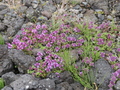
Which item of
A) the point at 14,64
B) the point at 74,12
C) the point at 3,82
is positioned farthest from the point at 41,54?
the point at 74,12

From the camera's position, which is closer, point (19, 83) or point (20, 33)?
point (19, 83)

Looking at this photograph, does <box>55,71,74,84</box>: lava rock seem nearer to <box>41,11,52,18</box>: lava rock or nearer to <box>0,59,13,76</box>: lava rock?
<box>0,59,13,76</box>: lava rock

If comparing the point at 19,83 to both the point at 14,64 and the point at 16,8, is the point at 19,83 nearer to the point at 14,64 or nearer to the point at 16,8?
the point at 14,64

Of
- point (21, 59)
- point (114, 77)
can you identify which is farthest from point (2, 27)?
point (114, 77)

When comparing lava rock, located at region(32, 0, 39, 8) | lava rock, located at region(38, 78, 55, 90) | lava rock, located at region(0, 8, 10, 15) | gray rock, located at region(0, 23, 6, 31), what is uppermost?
lava rock, located at region(32, 0, 39, 8)

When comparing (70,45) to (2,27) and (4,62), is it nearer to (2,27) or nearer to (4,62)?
(4,62)

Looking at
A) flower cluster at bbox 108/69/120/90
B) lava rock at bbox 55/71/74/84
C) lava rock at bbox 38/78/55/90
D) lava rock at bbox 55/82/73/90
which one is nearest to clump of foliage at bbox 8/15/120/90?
flower cluster at bbox 108/69/120/90

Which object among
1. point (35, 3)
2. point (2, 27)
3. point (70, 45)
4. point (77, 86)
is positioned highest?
point (35, 3)
